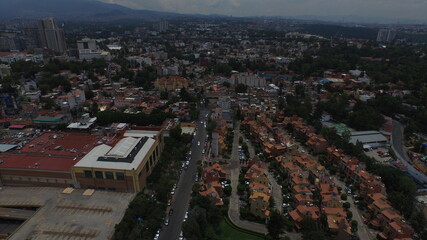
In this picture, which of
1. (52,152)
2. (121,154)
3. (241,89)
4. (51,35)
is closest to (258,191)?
(121,154)

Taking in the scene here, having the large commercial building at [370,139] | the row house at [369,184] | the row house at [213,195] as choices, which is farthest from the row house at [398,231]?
the large commercial building at [370,139]

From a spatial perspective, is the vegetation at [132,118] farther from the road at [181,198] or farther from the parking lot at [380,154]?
the parking lot at [380,154]

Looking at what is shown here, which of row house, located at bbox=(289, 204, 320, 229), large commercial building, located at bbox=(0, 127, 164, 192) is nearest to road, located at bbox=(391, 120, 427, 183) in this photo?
row house, located at bbox=(289, 204, 320, 229)

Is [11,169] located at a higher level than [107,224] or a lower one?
higher

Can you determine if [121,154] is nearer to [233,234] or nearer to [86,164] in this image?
[86,164]

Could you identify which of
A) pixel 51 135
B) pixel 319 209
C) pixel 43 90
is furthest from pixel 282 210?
pixel 43 90

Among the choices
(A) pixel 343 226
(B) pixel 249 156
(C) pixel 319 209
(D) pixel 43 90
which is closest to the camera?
(A) pixel 343 226

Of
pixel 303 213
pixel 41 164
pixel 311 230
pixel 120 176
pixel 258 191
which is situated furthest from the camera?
pixel 41 164

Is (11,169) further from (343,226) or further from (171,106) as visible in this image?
(343,226)
